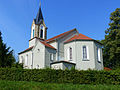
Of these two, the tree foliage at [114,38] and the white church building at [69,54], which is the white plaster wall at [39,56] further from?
the tree foliage at [114,38]

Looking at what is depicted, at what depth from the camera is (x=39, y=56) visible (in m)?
27.0

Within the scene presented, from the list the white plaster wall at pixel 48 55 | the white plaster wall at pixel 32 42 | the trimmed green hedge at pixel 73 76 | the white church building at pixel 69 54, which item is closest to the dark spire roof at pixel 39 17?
the white plaster wall at pixel 32 42

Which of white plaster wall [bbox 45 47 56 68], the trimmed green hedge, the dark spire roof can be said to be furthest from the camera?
the dark spire roof

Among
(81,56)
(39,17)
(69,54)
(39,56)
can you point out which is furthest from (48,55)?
(39,17)

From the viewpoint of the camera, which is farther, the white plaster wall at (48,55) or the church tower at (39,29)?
the church tower at (39,29)

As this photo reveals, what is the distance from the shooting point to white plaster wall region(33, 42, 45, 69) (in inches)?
1032

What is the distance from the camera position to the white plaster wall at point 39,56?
26.2 m

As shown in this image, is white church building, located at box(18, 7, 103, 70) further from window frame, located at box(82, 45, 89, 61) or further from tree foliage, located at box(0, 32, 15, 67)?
tree foliage, located at box(0, 32, 15, 67)

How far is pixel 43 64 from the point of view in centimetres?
2588

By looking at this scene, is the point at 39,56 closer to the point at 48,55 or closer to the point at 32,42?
the point at 48,55

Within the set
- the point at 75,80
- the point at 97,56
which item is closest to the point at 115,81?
the point at 75,80

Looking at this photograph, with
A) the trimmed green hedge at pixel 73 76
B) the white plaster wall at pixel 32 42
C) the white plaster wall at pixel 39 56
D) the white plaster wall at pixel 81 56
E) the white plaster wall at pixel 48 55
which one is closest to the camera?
the trimmed green hedge at pixel 73 76

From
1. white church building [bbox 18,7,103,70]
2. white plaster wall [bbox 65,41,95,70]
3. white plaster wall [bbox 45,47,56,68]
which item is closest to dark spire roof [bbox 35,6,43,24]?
white church building [bbox 18,7,103,70]

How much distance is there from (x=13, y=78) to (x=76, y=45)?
1332cm
